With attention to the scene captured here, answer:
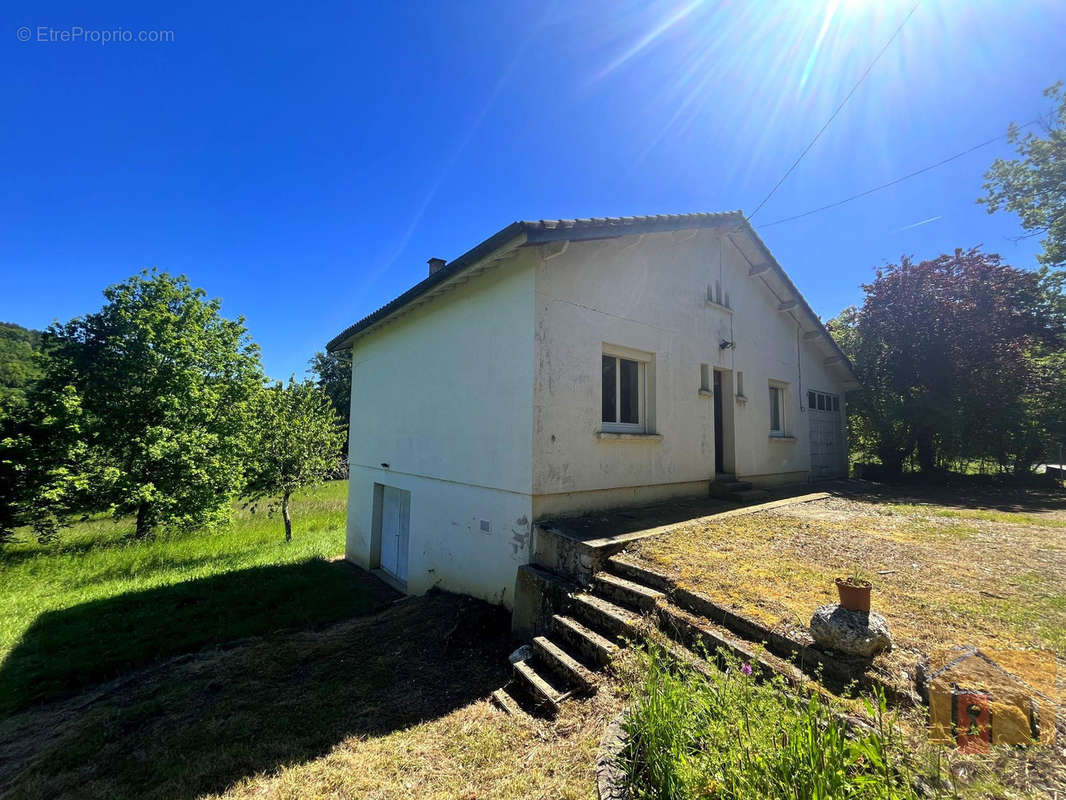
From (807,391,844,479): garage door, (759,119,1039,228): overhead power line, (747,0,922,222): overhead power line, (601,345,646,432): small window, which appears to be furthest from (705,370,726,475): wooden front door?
(807,391,844,479): garage door

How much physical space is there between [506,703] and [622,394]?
15.7ft

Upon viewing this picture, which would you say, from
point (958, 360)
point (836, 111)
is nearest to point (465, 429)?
point (836, 111)

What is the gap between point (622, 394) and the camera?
706 centimetres

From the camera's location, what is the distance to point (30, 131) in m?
8.01

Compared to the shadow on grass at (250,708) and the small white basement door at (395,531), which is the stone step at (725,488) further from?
the small white basement door at (395,531)

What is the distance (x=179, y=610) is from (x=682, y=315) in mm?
11628

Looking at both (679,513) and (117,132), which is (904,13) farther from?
(117,132)

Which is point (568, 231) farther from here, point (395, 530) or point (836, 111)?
point (395, 530)

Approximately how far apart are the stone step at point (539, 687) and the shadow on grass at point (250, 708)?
52cm

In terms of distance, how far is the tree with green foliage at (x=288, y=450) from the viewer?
45.1 ft

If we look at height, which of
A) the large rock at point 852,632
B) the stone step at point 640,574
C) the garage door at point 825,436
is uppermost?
the garage door at point 825,436

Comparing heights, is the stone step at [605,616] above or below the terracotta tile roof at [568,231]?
below

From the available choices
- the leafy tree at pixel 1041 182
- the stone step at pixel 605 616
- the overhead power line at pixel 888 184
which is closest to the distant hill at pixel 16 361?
the stone step at pixel 605 616

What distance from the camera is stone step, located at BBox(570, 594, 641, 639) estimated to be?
3730 mm
